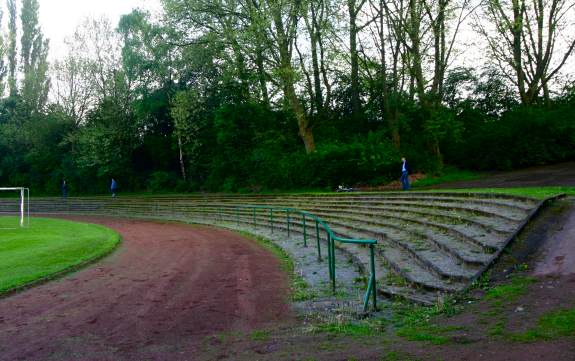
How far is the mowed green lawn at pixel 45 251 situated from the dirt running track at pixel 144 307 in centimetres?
67

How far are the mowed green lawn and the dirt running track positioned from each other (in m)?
0.67

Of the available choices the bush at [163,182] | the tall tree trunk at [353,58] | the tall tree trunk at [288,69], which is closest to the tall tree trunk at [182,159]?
the bush at [163,182]

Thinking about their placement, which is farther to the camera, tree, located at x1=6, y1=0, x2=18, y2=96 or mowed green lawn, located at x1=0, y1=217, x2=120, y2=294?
tree, located at x1=6, y1=0, x2=18, y2=96

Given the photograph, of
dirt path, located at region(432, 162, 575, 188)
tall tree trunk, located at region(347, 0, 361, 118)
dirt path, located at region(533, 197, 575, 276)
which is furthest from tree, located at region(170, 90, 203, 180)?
dirt path, located at region(533, 197, 575, 276)

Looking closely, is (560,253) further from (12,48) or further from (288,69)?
(12,48)

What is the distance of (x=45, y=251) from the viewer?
14328mm

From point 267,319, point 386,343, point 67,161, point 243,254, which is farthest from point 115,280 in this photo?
point 67,161

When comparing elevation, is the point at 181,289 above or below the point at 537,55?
below

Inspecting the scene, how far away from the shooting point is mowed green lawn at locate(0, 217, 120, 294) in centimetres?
1077

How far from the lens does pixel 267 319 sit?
651 cm

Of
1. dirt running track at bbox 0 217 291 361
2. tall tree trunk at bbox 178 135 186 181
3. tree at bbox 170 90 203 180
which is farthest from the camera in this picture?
tall tree trunk at bbox 178 135 186 181

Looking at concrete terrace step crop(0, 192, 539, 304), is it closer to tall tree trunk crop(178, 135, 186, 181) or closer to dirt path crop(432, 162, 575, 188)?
dirt path crop(432, 162, 575, 188)

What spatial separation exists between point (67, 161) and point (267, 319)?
131ft

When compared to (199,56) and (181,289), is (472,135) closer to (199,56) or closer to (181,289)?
(199,56)
